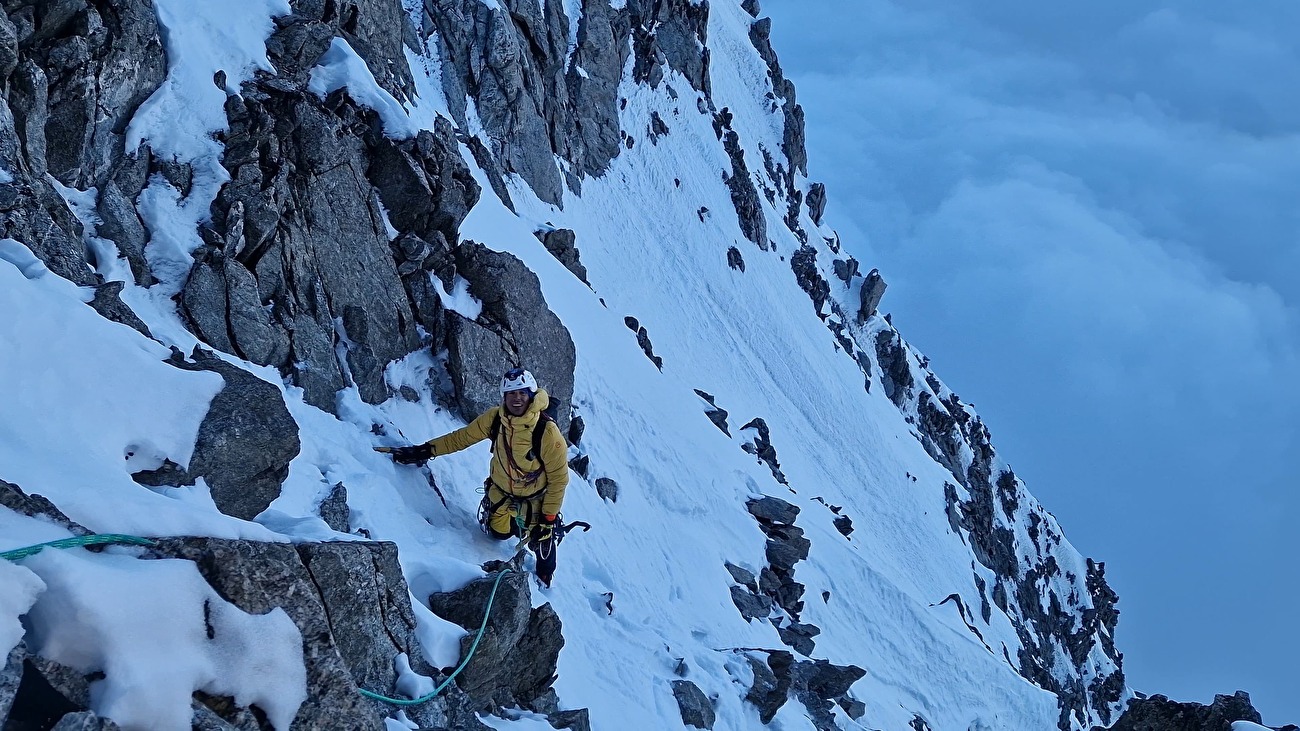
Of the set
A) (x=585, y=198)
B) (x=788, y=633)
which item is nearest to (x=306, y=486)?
(x=788, y=633)

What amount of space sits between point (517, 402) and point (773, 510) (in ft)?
44.6

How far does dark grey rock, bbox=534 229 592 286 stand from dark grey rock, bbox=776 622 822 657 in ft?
34.7

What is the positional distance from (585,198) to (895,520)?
59.7ft

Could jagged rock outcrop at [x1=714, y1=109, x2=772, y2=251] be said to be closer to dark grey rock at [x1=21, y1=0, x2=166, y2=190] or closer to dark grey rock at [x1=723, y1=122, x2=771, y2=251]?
dark grey rock at [x1=723, y1=122, x2=771, y2=251]

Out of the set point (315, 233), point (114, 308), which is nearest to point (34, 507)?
point (114, 308)

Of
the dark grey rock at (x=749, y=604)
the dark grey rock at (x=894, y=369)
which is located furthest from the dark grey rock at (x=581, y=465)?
the dark grey rock at (x=894, y=369)

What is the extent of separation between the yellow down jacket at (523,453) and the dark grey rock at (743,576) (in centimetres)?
868

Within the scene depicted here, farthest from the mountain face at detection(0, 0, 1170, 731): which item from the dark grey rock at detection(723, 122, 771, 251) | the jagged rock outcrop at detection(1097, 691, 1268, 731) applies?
the dark grey rock at detection(723, 122, 771, 251)

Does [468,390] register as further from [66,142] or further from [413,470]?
[66,142]

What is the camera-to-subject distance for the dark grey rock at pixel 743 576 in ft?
57.0

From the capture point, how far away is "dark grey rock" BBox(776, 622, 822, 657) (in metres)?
17.1

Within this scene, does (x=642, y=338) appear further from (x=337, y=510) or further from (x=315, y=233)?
(x=337, y=510)

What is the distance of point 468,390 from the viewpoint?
41.5ft

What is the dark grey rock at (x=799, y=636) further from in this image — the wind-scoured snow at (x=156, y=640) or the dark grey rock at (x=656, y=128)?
the dark grey rock at (x=656, y=128)
